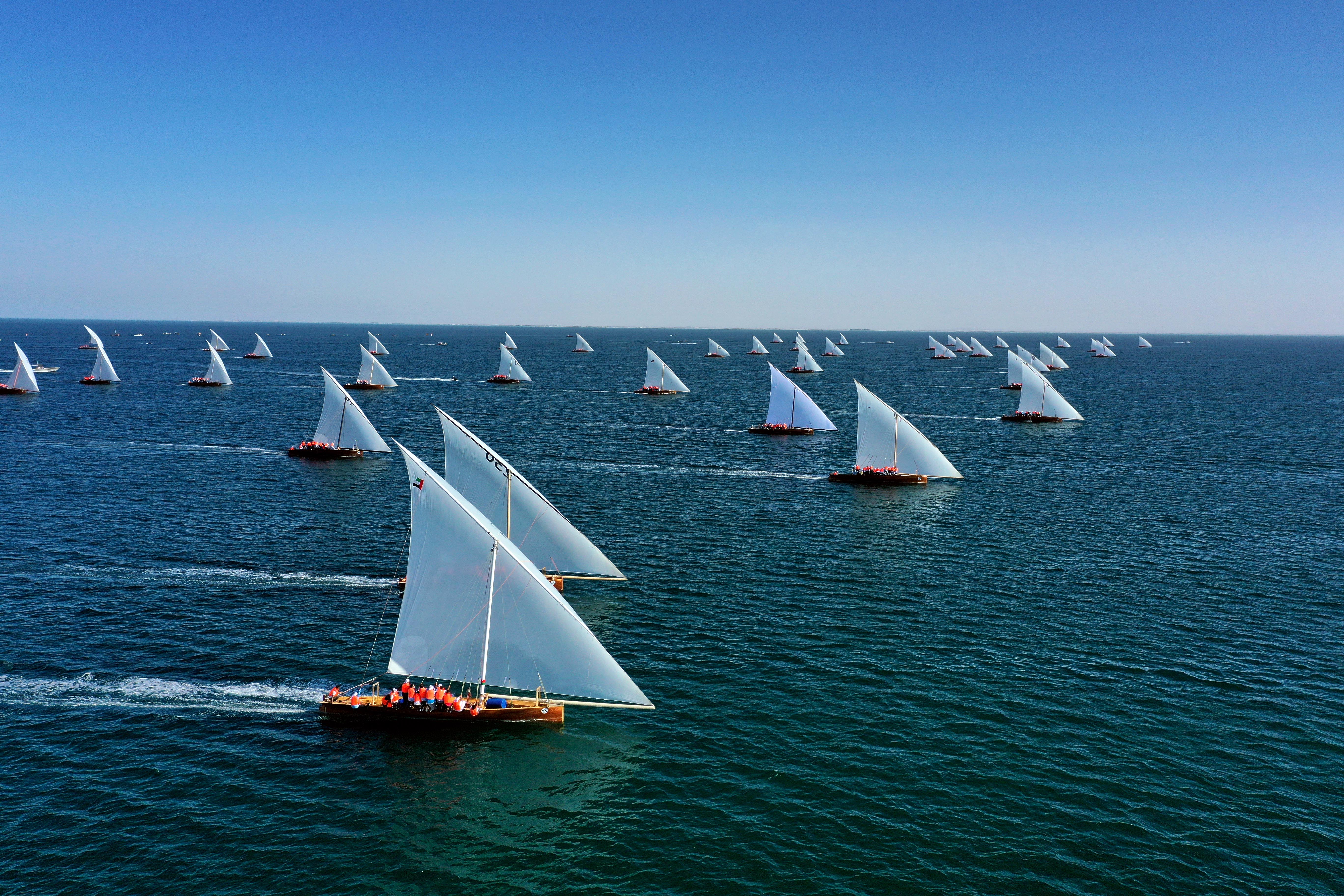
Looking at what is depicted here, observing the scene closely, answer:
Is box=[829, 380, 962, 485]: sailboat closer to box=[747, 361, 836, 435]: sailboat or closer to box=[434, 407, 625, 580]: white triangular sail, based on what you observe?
box=[747, 361, 836, 435]: sailboat

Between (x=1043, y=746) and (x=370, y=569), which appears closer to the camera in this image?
(x=1043, y=746)

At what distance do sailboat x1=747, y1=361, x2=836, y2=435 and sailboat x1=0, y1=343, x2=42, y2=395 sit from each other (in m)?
169

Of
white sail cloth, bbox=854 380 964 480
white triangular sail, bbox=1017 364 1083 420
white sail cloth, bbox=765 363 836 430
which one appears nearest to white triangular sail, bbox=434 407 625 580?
white sail cloth, bbox=854 380 964 480

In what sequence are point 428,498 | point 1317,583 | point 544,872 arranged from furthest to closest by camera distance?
point 1317,583 → point 428,498 → point 544,872

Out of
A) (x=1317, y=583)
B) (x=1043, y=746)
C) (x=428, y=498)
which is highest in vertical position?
(x=428, y=498)

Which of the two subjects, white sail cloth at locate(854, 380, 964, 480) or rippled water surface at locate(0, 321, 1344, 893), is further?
white sail cloth at locate(854, 380, 964, 480)

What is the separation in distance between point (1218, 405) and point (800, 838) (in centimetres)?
20860

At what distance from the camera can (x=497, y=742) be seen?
44031 mm

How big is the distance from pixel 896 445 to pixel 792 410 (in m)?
39.4

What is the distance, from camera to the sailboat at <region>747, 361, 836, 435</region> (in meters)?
146

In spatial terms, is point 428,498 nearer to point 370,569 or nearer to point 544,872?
point 544,872

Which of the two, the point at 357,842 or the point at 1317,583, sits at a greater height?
the point at 1317,583

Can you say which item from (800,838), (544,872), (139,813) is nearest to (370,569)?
(139,813)

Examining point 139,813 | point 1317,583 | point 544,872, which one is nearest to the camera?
point 544,872
